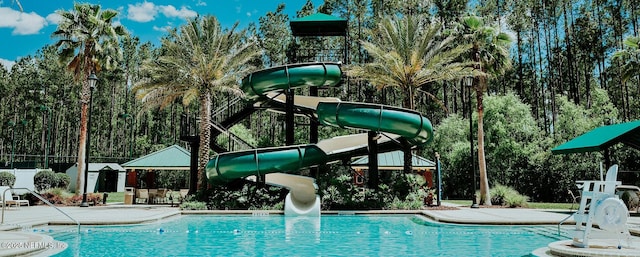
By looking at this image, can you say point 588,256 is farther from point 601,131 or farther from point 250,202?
point 250,202

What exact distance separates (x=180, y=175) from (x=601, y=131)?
1458 inches

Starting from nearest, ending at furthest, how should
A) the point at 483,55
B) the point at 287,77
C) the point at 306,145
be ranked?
the point at 306,145 → the point at 287,77 → the point at 483,55

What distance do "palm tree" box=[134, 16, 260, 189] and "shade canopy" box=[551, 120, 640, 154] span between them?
15.4m

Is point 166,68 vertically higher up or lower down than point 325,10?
lower down

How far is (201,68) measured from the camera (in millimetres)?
24156

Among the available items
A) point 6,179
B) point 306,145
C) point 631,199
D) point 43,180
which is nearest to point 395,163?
point 306,145

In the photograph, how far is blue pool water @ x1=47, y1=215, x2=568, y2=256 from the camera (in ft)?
34.3

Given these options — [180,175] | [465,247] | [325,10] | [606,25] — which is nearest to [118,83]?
[180,175]

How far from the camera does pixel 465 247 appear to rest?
1112cm

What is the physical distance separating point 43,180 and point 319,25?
1917 centimetres

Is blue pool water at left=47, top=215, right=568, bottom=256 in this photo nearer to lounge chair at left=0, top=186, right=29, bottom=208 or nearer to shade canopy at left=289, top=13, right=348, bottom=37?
lounge chair at left=0, top=186, right=29, bottom=208

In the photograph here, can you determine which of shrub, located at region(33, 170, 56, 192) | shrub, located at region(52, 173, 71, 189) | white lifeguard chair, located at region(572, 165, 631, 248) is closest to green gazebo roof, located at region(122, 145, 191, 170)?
shrub, located at region(52, 173, 71, 189)

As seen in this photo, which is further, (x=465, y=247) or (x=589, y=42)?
(x=589, y=42)

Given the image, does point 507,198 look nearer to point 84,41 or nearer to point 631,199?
point 631,199
